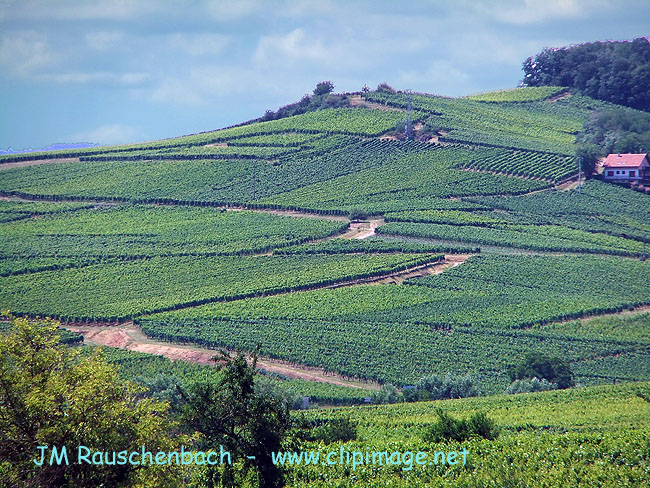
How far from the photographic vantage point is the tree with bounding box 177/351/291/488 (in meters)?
24.9

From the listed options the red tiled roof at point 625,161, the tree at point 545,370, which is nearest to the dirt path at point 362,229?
the red tiled roof at point 625,161

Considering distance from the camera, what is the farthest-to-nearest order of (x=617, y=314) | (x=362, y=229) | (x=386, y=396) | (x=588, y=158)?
(x=588, y=158)
(x=362, y=229)
(x=617, y=314)
(x=386, y=396)

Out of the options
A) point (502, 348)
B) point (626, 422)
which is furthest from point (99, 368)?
point (502, 348)

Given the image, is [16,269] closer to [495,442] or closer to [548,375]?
[548,375]

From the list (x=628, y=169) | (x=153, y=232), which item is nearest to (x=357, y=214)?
(x=153, y=232)

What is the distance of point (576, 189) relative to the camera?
318 feet

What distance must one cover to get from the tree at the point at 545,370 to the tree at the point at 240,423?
2834 cm

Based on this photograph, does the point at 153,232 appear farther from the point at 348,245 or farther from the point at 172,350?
A: the point at 172,350

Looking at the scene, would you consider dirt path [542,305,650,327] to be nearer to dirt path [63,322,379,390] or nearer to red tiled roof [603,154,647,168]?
dirt path [63,322,379,390]

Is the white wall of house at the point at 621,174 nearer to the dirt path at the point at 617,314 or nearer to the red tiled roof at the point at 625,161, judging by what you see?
the red tiled roof at the point at 625,161

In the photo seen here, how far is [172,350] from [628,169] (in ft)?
215

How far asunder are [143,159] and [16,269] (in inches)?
1677

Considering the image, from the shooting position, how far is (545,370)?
50.3 meters

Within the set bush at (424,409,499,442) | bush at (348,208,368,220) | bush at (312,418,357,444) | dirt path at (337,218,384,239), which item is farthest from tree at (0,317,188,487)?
bush at (348,208,368,220)
